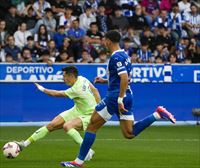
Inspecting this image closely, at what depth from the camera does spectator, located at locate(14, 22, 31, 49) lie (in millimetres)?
26047

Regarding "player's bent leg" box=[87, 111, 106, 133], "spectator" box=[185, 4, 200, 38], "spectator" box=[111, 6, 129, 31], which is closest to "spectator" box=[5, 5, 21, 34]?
"spectator" box=[111, 6, 129, 31]

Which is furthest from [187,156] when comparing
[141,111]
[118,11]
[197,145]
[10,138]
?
[118,11]

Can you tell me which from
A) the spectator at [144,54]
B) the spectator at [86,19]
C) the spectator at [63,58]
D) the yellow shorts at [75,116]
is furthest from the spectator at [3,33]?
the yellow shorts at [75,116]

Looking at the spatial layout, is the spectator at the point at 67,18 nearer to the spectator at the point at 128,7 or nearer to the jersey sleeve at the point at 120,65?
the spectator at the point at 128,7

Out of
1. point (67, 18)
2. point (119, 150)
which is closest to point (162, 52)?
point (67, 18)

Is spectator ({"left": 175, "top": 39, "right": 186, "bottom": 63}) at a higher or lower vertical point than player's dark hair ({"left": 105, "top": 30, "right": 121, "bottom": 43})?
lower

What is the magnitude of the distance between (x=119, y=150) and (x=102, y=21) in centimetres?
1192

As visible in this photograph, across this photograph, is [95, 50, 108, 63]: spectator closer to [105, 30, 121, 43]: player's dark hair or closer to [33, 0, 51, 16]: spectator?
[33, 0, 51, 16]: spectator

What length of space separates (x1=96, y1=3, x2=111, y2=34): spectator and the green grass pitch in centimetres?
584

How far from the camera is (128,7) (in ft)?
96.4

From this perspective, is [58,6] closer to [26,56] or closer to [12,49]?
[12,49]

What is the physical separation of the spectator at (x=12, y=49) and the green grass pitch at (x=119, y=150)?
3349mm

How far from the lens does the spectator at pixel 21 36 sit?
2605 centimetres

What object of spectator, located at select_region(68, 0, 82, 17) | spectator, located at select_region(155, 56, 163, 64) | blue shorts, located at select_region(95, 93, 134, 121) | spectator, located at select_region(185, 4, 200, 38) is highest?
spectator, located at select_region(68, 0, 82, 17)
